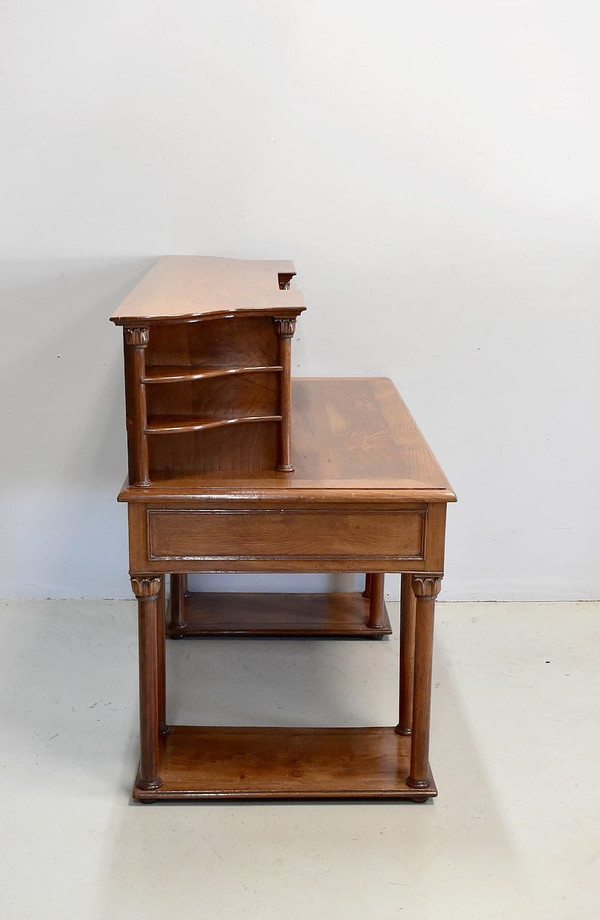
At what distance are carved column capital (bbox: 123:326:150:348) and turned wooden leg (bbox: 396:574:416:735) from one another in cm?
87

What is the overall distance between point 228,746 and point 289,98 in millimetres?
1720

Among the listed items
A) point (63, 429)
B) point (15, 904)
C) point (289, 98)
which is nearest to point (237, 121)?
point (289, 98)

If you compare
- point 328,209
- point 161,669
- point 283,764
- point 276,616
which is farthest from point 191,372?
point 276,616

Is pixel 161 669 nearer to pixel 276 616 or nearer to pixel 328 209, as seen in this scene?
pixel 276 616

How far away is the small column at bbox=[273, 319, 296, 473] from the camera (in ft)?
7.21

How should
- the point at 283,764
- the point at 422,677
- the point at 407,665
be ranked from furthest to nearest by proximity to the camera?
1. the point at 407,665
2. the point at 283,764
3. the point at 422,677

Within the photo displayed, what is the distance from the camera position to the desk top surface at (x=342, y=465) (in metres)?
2.20

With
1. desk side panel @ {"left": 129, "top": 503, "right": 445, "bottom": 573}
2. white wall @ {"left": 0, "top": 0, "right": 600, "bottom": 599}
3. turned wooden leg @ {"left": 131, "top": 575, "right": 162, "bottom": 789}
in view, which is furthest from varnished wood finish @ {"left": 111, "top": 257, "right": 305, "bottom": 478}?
white wall @ {"left": 0, "top": 0, "right": 600, "bottom": 599}

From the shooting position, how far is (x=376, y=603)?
3.17 m

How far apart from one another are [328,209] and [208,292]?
80 cm

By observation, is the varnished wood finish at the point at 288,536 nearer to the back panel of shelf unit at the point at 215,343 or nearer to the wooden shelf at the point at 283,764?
the back panel of shelf unit at the point at 215,343

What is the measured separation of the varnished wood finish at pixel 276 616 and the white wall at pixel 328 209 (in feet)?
0.99

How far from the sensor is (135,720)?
8.82 feet

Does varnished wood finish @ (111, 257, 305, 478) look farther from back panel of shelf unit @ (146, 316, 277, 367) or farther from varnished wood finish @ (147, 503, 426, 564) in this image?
varnished wood finish @ (147, 503, 426, 564)
